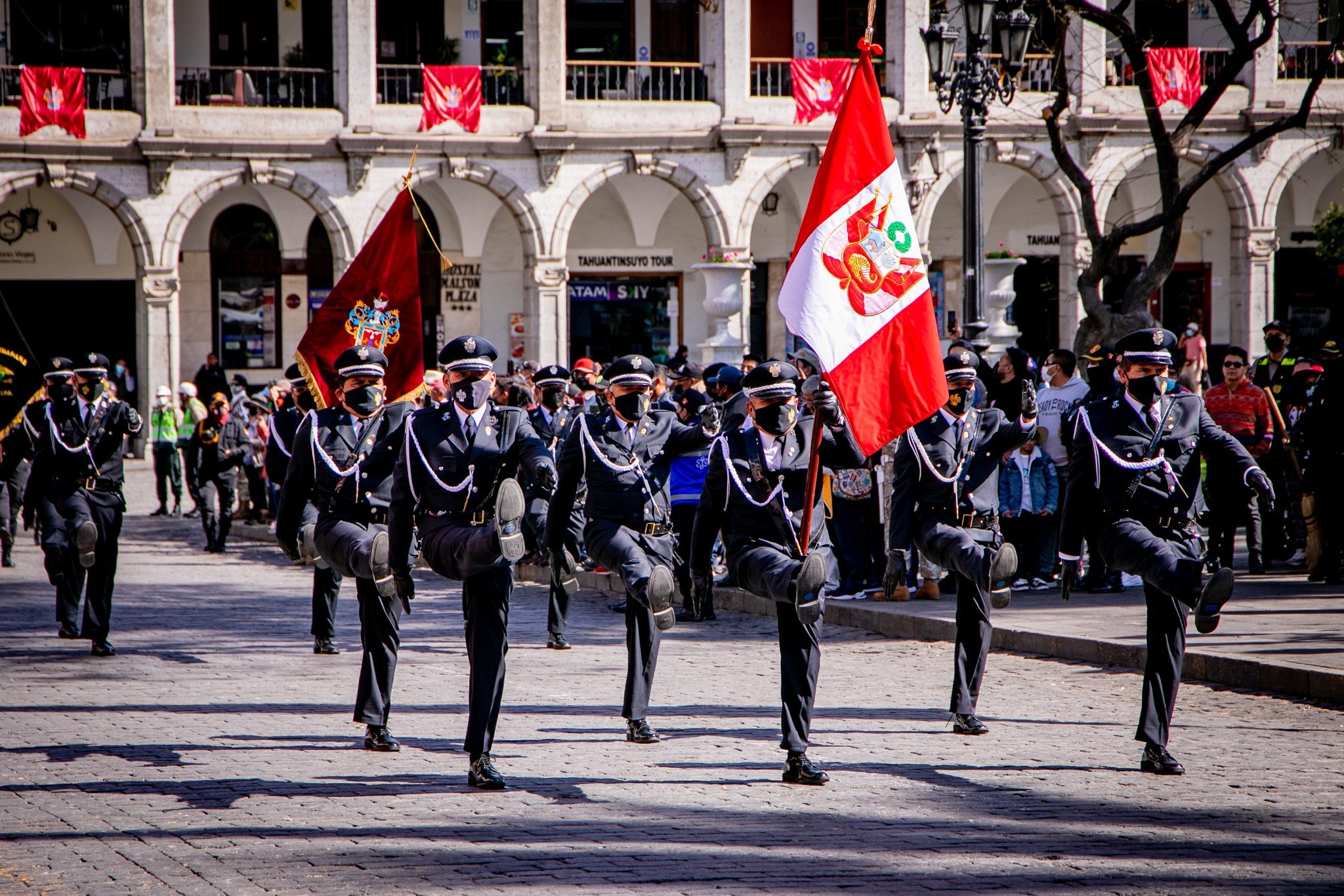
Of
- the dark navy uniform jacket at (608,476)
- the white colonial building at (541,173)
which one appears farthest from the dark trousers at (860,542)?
the white colonial building at (541,173)

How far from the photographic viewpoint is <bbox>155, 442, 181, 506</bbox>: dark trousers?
2305cm

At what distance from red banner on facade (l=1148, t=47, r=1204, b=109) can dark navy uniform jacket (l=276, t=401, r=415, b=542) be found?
2480 cm

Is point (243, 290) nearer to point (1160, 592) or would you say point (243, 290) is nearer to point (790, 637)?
point (790, 637)

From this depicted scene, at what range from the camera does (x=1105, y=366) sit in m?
11.9

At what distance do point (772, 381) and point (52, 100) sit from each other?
25.2m

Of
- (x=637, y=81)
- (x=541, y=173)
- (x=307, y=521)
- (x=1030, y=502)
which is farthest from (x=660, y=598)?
(x=637, y=81)

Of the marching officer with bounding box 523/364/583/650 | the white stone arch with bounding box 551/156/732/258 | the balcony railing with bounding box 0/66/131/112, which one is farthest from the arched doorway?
the marching officer with bounding box 523/364/583/650

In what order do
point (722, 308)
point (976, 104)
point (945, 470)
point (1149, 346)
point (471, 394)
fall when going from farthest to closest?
1. point (722, 308)
2. point (976, 104)
3. point (945, 470)
4. point (1149, 346)
5. point (471, 394)

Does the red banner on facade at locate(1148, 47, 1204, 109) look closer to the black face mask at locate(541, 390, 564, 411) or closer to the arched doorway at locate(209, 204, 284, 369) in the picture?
the arched doorway at locate(209, 204, 284, 369)

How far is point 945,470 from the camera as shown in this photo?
831 centimetres

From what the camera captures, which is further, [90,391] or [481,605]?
[90,391]

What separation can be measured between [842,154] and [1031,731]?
315cm

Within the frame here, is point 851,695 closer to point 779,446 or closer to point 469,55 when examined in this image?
point 779,446

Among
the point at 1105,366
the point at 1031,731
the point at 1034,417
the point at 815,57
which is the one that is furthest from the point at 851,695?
the point at 815,57
